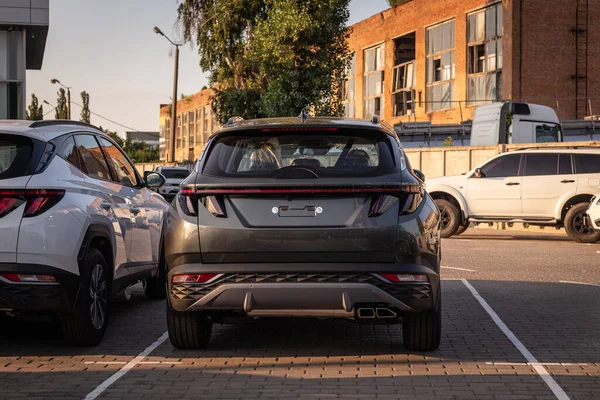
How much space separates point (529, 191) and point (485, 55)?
1125 inches

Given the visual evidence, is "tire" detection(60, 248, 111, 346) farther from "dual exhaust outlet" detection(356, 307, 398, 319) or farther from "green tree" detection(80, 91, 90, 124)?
"green tree" detection(80, 91, 90, 124)

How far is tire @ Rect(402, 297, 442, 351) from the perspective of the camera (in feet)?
24.0

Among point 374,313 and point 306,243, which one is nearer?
point 306,243

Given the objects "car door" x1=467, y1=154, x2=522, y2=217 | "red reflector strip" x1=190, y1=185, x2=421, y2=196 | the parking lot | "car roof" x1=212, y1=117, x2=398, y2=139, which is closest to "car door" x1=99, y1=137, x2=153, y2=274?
→ the parking lot

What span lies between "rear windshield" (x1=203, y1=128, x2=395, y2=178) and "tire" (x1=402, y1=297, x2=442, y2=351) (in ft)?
3.79

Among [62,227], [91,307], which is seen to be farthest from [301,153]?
[91,307]

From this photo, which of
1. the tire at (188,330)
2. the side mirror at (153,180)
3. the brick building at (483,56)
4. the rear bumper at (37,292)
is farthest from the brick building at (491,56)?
the rear bumper at (37,292)

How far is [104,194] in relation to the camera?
27.3 feet

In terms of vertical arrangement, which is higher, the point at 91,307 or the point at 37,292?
the point at 37,292

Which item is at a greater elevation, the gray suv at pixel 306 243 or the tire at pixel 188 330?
the gray suv at pixel 306 243

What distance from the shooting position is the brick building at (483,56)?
46656 mm

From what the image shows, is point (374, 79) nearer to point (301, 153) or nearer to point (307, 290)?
point (301, 153)

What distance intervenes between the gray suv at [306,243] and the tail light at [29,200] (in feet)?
2.98

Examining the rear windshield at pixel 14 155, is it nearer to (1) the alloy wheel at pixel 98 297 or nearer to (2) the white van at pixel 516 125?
(1) the alloy wheel at pixel 98 297
